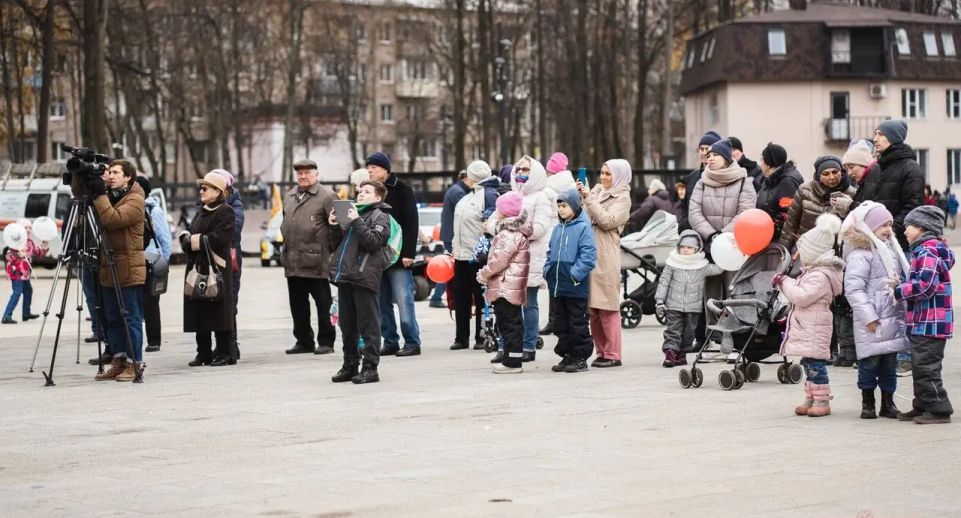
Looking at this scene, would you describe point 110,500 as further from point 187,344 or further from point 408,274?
point 187,344

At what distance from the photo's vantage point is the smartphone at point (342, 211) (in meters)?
13.6

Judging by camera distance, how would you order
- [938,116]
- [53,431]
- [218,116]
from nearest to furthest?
[53,431] < [218,116] < [938,116]

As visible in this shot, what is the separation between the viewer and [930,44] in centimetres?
7775

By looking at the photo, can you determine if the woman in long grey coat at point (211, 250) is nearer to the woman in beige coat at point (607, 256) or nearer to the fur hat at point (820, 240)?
the woman in beige coat at point (607, 256)

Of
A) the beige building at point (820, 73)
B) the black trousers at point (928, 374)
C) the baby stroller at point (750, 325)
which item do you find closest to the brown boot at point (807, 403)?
the black trousers at point (928, 374)

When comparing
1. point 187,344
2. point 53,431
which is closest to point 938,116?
point 187,344

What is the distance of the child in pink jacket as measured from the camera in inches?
439

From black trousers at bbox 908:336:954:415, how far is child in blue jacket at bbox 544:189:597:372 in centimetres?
393

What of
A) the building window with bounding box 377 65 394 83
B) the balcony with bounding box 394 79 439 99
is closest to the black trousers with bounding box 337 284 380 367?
the balcony with bounding box 394 79 439 99

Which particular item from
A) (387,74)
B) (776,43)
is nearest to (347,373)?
(776,43)

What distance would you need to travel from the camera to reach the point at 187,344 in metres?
18.5

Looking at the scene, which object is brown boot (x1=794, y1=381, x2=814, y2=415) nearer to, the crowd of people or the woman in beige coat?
the crowd of people

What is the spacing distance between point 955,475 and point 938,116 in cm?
7405

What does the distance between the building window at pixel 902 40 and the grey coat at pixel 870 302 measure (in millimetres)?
68491
